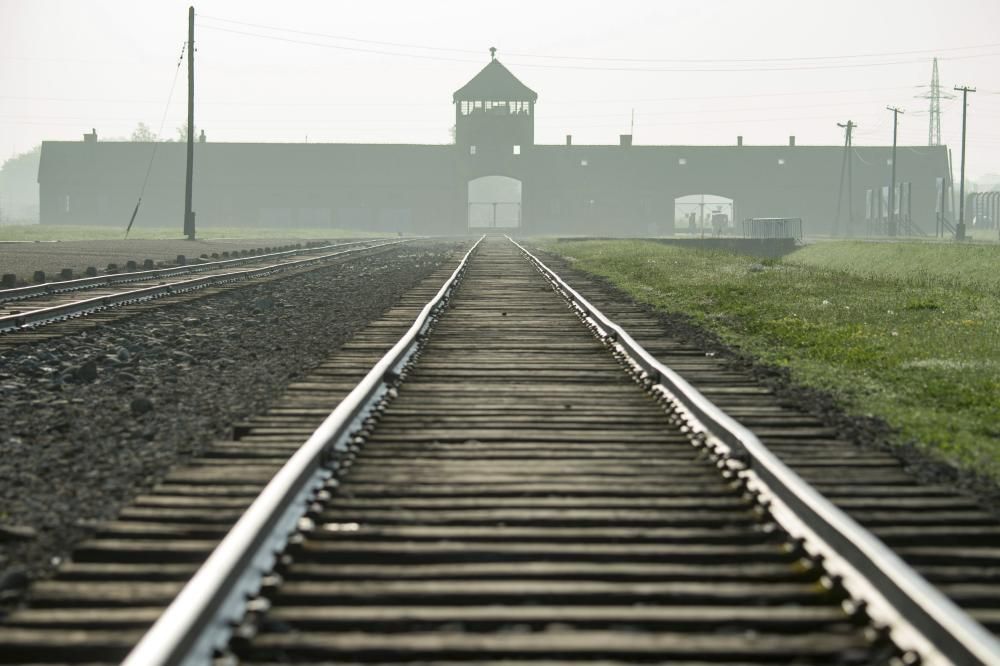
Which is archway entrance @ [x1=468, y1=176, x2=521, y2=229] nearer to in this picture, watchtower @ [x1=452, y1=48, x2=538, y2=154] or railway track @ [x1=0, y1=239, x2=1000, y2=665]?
Result: watchtower @ [x1=452, y1=48, x2=538, y2=154]

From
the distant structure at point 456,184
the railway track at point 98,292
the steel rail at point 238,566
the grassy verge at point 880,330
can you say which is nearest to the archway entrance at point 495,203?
the distant structure at point 456,184

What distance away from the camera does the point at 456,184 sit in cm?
8562

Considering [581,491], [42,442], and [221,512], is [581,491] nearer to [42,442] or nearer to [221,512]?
[221,512]

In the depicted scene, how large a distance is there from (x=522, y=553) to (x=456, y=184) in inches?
3255

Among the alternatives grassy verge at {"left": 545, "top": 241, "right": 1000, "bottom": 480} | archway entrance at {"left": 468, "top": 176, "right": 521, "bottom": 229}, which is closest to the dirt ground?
grassy verge at {"left": 545, "top": 241, "right": 1000, "bottom": 480}

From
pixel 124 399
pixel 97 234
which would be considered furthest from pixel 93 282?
pixel 97 234

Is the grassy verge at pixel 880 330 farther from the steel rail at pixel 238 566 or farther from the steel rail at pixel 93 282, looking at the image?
the steel rail at pixel 93 282

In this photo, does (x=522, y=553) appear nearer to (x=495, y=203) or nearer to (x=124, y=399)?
(x=124, y=399)

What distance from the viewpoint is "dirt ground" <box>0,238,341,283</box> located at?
22.3 m

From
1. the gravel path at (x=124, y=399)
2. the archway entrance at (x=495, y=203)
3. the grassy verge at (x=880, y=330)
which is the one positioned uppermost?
the archway entrance at (x=495, y=203)

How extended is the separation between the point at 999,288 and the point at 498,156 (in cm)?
6605

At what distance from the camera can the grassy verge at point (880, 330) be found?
22.9 ft

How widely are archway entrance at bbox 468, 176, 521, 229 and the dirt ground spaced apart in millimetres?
48144

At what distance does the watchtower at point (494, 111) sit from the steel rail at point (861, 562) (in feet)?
260
